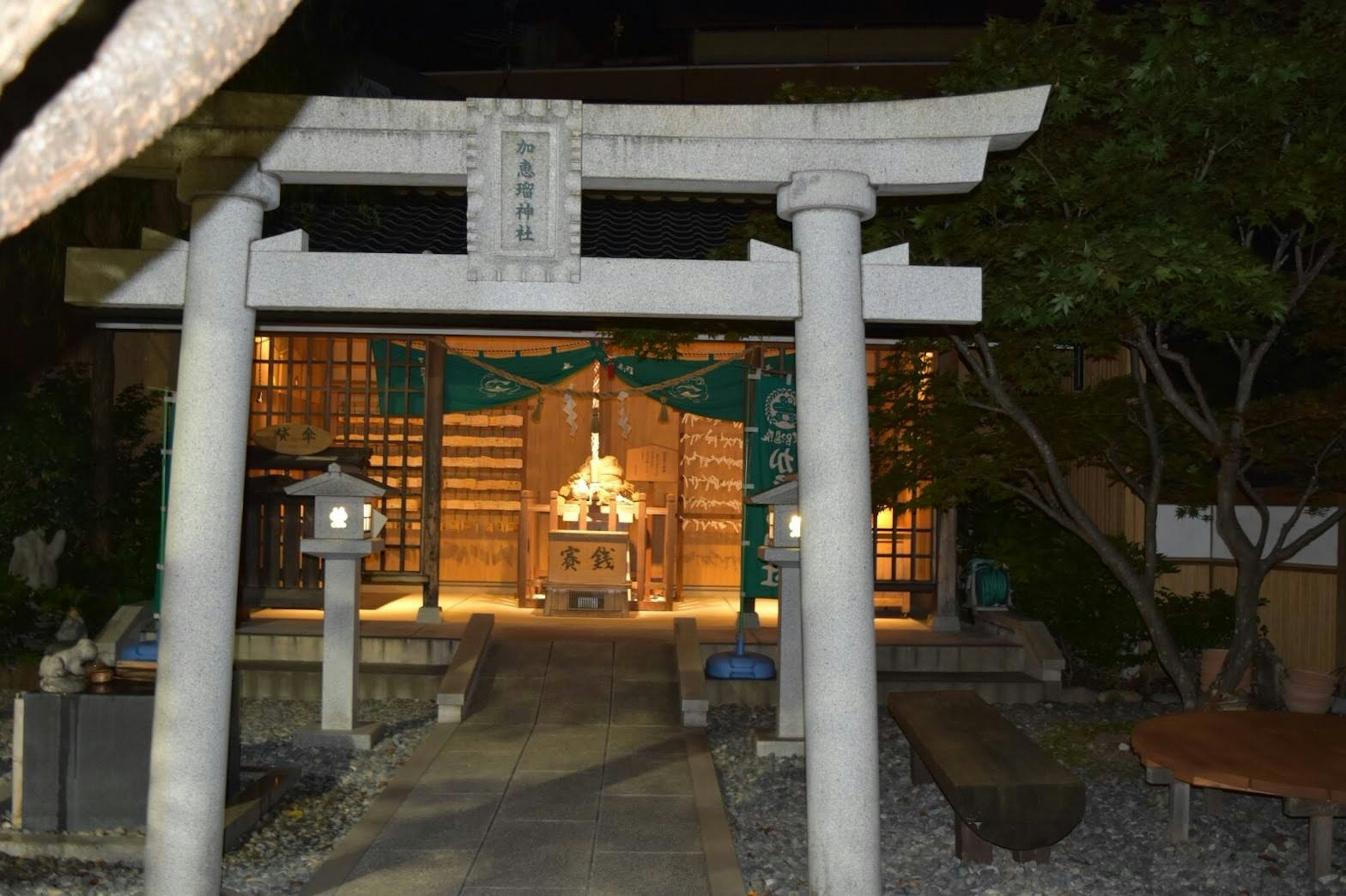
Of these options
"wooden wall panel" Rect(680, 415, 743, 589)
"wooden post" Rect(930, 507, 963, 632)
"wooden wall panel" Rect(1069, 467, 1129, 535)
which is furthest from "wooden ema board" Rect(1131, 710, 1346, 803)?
"wooden wall panel" Rect(680, 415, 743, 589)

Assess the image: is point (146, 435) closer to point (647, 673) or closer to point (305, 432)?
point (305, 432)

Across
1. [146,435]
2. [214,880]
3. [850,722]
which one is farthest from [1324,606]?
[146,435]

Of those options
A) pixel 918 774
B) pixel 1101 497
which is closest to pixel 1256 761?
pixel 918 774

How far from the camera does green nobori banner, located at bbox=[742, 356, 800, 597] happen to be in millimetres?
13453

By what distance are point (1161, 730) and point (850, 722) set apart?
2575 mm

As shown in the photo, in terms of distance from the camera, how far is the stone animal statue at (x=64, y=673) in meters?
7.57

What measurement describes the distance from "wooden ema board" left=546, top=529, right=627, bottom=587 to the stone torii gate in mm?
8052

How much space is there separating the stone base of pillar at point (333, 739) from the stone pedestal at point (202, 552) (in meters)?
3.65

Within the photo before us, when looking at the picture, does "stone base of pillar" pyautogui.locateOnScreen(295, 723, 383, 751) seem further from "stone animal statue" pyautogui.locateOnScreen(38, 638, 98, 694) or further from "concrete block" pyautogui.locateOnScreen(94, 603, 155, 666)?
"concrete block" pyautogui.locateOnScreen(94, 603, 155, 666)

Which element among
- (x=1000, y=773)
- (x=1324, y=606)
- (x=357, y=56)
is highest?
(x=357, y=56)

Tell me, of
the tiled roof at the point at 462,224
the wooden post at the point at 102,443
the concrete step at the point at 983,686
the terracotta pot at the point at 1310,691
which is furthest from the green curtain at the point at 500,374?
the terracotta pot at the point at 1310,691

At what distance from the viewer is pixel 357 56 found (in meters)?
16.6

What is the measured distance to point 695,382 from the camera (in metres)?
13.8

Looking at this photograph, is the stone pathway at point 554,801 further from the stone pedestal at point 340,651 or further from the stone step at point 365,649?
the stone pedestal at point 340,651
